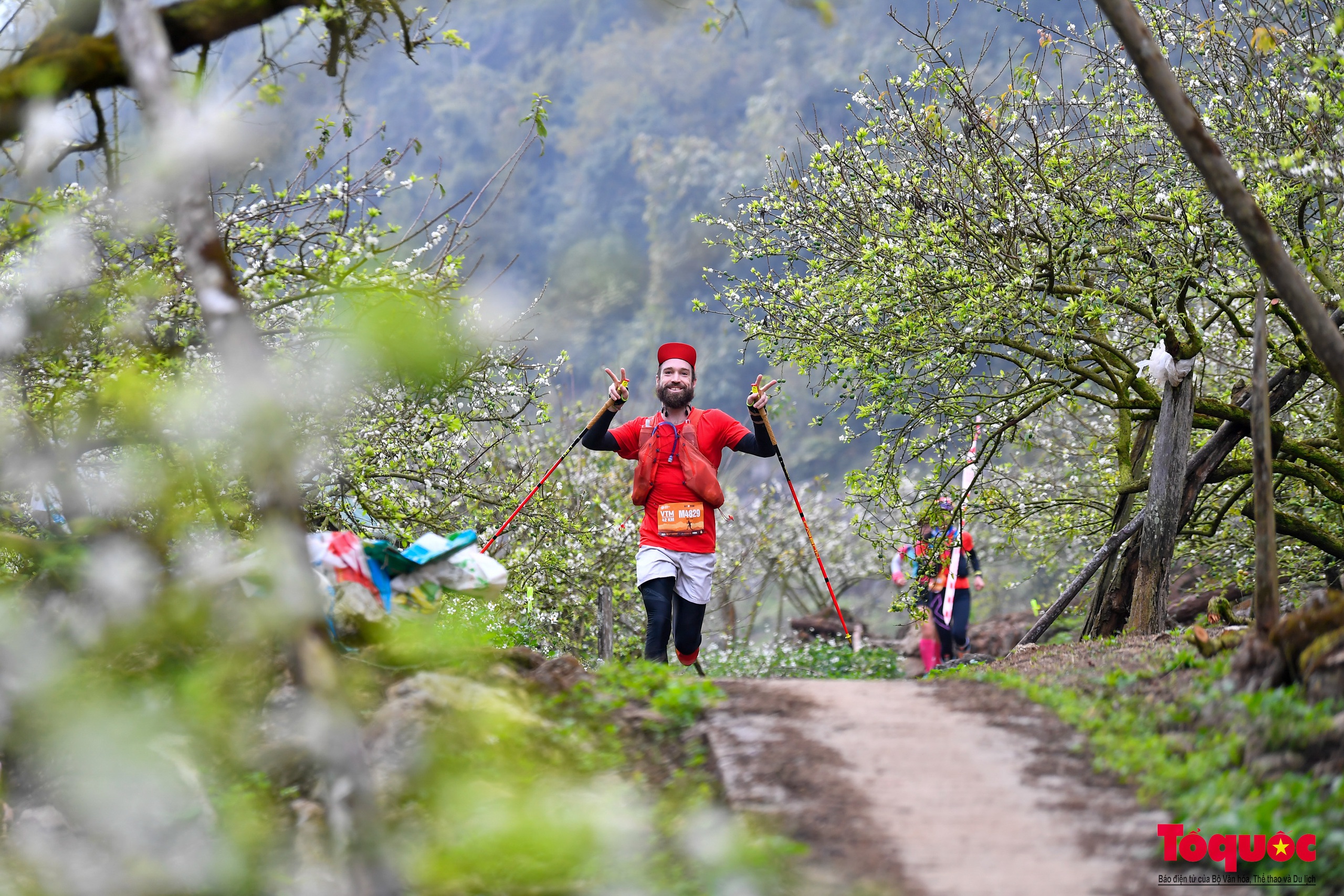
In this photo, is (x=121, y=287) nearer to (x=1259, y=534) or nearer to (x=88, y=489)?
(x=88, y=489)

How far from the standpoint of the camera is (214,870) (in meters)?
3.95

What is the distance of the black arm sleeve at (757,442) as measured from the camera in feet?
25.3

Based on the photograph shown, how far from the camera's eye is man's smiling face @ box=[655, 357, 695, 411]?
7598 mm

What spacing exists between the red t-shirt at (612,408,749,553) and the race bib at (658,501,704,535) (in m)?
0.03

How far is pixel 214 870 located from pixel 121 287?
3.65m

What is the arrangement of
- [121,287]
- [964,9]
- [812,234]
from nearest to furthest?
1. [121,287]
2. [812,234]
3. [964,9]

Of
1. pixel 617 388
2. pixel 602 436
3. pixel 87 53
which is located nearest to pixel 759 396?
pixel 617 388

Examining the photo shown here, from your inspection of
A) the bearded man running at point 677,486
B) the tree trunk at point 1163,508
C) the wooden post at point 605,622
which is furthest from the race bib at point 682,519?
the wooden post at point 605,622

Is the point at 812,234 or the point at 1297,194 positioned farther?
the point at 812,234

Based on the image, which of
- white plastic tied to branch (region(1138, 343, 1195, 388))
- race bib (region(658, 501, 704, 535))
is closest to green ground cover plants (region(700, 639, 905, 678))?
white plastic tied to branch (region(1138, 343, 1195, 388))

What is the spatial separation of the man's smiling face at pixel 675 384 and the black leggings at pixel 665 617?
128 cm

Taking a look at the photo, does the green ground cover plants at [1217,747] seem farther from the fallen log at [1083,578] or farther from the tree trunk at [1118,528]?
the tree trunk at [1118,528]

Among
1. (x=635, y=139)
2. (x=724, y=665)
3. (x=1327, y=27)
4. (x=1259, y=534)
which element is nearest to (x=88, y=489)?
(x=1259, y=534)
